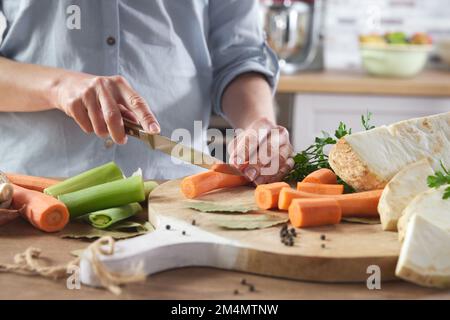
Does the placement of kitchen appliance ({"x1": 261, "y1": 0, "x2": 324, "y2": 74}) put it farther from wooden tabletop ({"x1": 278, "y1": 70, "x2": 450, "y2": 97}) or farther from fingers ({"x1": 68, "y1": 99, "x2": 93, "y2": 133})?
fingers ({"x1": 68, "y1": 99, "x2": 93, "y2": 133})

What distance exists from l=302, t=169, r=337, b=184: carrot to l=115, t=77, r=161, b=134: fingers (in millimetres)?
343

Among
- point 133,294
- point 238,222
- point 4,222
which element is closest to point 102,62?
point 4,222

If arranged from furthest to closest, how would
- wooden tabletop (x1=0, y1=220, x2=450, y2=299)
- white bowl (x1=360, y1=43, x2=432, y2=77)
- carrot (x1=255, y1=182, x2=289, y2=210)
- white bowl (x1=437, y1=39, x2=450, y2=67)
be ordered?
white bowl (x1=437, y1=39, x2=450, y2=67) < white bowl (x1=360, y1=43, x2=432, y2=77) < carrot (x1=255, y1=182, x2=289, y2=210) < wooden tabletop (x1=0, y1=220, x2=450, y2=299)

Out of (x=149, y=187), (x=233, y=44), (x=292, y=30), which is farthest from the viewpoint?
(x=292, y=30)

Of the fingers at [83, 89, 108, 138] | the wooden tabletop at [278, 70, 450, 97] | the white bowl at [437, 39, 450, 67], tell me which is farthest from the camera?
the white bowl at [437, 39, 450, 67]

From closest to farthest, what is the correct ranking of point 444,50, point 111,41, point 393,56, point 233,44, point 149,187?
point 149,187 < point 111,41 < point 233,44 < point 393,56 < point 444,50

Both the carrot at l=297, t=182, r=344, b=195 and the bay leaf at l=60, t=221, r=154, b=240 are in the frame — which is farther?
the carrot at l=297, t=182, r=344, b=195

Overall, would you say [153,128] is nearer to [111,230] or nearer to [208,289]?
[111,230]

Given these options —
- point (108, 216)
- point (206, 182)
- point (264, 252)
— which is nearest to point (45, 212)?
point (108, 216)

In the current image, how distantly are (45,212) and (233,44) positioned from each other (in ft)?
3.11

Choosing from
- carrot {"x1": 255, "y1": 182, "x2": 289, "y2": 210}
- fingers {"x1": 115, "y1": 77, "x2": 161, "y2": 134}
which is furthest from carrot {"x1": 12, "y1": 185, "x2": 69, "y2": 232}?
carrot {"x1": 255, "y1": 182, "x2": 289, "y2": 210}

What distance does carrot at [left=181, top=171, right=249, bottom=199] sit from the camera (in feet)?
4.90

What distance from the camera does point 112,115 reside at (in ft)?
4.87

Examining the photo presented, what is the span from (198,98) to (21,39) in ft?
1.68
